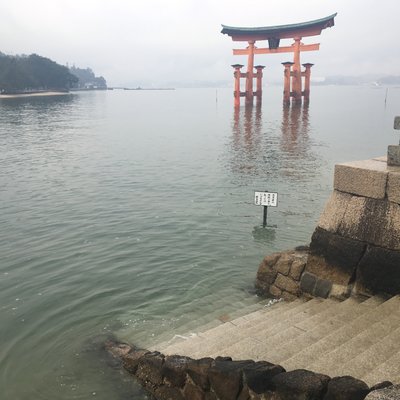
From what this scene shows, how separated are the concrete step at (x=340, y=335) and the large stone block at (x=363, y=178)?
1556 mm

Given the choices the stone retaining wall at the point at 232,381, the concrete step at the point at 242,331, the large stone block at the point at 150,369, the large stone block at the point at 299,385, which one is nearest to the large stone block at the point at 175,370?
the stone retaining wall at the point at 232,381

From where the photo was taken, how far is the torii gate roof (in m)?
53.1

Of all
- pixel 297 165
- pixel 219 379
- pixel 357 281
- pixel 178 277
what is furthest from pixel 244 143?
pixel 219 379

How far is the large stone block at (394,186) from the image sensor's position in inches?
224

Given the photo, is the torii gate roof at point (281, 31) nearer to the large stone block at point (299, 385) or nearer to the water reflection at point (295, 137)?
the water reflection at point (295, 137)

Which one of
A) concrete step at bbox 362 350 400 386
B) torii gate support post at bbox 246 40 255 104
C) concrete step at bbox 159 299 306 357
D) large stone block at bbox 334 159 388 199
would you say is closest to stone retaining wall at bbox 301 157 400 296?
large stone block at bbox 334 159 388 199

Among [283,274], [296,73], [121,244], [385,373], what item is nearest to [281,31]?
[296,73]

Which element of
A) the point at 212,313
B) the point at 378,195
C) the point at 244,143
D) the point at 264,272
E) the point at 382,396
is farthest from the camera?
the point at 244,143

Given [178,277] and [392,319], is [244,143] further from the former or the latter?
[392,319]

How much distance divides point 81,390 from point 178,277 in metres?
3.82

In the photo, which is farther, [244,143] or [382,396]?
[244,143]

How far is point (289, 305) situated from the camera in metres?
6.90

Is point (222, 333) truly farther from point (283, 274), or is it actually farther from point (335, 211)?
point (335, 211)

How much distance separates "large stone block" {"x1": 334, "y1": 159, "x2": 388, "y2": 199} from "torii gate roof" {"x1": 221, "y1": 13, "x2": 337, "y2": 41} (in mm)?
52610
